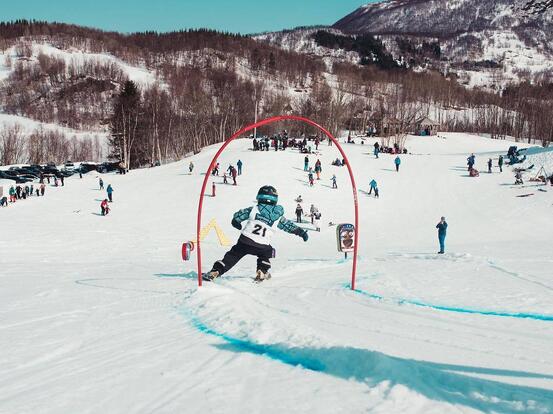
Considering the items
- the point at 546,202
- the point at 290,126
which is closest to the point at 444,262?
the point at 546,202

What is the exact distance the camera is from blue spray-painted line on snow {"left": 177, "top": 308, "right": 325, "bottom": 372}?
12.4ft

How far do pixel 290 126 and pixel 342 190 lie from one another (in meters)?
55.8

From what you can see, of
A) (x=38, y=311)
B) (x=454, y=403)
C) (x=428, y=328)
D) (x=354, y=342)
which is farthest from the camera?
(x=38, y=311)

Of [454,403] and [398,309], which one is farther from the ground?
[454,403]

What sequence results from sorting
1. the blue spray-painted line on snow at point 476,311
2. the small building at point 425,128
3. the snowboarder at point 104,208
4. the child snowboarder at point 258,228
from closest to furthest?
the blue spray-painted line on snow at point 476,311 < the child snowboarder at point 258,228 < the snowboarder at point 104,208 < the small building at point 425,128

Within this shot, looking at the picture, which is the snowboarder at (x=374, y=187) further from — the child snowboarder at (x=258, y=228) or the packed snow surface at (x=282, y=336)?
the child snowboarder at (x=258, y=228)

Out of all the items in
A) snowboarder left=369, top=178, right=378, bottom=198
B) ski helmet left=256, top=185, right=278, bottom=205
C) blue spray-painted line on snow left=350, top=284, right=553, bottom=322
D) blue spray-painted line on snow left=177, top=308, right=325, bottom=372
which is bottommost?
blue spray-painted line on snow left=350, top=284, right=553, bottom=322

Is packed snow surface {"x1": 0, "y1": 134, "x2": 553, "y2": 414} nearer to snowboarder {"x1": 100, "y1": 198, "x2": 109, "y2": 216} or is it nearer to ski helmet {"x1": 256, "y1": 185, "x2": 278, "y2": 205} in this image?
ski helmet {"x1": 256, "y1": 185, "x2": 278, "y2": 205}

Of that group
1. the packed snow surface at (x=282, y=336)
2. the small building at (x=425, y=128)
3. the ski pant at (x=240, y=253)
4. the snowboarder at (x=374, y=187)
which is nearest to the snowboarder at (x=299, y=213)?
the snowboarder at (x=374, y=187)

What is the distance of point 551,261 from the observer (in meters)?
13.6

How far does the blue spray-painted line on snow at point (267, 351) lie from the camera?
379 cm

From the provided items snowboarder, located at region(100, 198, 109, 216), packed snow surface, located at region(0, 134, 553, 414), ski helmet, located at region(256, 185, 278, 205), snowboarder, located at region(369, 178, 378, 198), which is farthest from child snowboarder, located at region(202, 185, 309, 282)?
snowboarder, located at region(369, 178, 378, 198)

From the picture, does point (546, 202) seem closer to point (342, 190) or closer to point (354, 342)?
point (342, 190)

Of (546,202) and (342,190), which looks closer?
(546,202)
